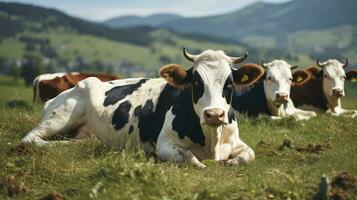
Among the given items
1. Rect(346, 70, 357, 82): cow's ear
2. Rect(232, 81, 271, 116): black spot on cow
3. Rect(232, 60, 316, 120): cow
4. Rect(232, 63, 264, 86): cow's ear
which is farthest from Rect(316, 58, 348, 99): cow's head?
Rect(232, 63, 264, 86): cow's ear

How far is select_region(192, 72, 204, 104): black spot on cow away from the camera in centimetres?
881

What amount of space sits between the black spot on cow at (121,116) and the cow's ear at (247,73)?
7.78ft

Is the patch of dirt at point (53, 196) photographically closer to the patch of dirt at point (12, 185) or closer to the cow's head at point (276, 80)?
the patch of dirt at point (12, 185)

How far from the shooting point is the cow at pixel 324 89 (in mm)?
18391

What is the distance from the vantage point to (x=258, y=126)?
1402 cm

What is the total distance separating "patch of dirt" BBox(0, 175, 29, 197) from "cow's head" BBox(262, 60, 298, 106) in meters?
9.64

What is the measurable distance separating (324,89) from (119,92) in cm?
987

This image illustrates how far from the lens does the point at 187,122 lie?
30.6 feet

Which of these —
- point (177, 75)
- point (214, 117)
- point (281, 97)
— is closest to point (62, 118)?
point (177, 75)

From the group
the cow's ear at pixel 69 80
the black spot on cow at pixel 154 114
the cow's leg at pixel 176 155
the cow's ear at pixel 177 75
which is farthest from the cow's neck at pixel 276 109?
the cow's ear at pixel 69 80

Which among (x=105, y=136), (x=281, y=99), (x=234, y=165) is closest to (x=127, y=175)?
(x=234, y=165)

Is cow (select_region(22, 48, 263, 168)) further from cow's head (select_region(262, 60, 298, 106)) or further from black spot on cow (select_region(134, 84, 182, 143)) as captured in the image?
cow's head (select_region(262, 60, 298, 106))

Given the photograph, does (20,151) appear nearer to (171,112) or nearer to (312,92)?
(171,112)

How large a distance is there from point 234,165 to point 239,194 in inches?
88.7
